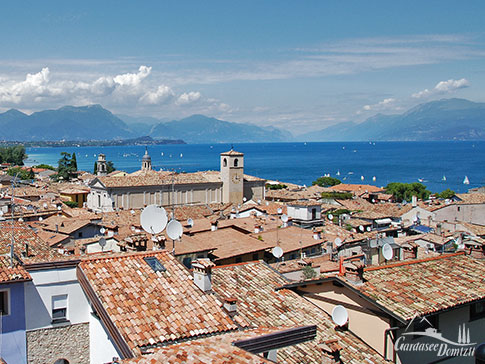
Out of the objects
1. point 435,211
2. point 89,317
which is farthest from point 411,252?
point 435,211

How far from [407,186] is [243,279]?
64317mm

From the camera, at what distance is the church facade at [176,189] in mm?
53188

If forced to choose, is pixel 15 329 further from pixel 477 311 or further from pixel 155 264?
pixel 477 311

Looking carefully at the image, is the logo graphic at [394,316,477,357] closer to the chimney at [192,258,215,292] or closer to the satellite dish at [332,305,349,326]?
Result: the satellite dish at [332,305,349,326]

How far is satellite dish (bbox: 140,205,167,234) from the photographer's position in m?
10.9

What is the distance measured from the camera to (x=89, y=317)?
8.68 m

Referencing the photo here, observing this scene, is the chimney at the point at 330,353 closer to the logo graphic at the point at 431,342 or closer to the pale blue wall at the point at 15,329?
the logo graphic at the point at 431,342

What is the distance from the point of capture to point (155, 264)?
9008mm

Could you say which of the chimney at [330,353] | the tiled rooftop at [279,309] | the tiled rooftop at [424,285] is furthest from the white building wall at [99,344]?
the tiled rooftop at [424,285]

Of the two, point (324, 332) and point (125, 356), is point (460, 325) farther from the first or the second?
point (125, 356)

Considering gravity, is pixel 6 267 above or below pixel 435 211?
above

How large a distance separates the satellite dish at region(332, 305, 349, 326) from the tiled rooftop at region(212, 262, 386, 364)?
12.0 inches

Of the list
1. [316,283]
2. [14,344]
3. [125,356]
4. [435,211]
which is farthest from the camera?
[435,211]

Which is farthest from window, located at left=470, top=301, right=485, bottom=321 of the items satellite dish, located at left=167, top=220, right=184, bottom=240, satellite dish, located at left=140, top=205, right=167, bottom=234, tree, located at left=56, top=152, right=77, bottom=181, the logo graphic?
tree, located at left=56, top=152, right=77, bottom=181
